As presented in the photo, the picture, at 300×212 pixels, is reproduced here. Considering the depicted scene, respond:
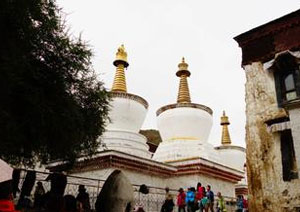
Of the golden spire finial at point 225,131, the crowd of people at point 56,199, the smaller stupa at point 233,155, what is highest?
the golden spire finial at point 225,131

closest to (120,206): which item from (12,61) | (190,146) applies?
(12,61)

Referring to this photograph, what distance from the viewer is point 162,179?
1805 cm

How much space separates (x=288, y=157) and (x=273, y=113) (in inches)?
66.5

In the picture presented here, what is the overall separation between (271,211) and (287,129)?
9.17 ft

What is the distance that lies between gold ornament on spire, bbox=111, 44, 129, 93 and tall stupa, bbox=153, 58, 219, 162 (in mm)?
2849

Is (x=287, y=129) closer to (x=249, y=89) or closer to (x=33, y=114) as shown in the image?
(x=249, y=89)

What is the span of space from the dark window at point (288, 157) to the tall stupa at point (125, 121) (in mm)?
7529

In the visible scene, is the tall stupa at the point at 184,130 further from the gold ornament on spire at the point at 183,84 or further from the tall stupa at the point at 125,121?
the tall stupa at the point at 125,121

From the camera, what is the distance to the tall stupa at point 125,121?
1841cm

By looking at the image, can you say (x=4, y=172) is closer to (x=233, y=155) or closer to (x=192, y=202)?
(x=192, y=202)

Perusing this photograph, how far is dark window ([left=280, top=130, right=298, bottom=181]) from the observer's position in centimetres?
1215

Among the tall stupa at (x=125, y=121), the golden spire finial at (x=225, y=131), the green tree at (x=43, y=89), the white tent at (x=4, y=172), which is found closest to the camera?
the white tent at (x=4, y=172)

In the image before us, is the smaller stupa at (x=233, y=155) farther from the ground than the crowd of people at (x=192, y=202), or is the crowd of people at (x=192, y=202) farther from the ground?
the smaller stupa at (x=233, y=155)

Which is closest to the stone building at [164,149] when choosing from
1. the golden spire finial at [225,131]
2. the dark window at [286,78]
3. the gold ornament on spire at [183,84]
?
the gold ornament on spire at [183,84]
